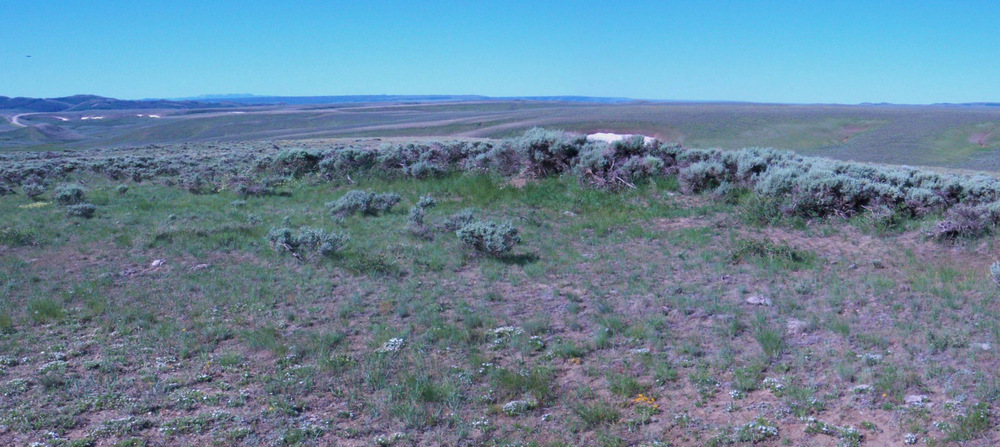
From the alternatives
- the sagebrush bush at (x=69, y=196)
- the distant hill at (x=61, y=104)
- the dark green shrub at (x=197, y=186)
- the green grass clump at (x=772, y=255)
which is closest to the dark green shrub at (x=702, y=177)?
the green grass clump at (x=772, y=255)

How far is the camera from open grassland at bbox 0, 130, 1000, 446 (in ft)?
12.7

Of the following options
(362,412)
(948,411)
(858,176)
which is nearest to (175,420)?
(362,412)

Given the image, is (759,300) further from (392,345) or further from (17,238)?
(17,238)

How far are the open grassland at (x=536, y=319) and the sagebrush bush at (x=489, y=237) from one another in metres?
0.20

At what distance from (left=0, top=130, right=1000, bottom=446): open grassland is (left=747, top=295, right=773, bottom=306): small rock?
0.12 feet

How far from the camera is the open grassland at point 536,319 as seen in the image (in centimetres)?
386

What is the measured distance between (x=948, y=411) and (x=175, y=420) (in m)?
4.78

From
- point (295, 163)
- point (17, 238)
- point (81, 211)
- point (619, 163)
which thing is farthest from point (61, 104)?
point (619, 163)

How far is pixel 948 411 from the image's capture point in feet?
12.1

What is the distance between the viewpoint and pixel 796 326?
5176mm

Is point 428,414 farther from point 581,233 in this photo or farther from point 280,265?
point 581,233

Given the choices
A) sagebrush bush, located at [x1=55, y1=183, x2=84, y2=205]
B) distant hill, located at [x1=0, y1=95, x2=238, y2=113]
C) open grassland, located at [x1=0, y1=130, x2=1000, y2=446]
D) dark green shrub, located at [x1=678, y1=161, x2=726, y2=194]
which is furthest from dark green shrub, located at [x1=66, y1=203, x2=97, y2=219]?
distant hill, located at [x1=0, y1=95, x2=238, y2=113]

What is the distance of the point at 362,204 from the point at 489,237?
365 cm

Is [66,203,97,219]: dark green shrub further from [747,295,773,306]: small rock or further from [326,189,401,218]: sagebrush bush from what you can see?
[747,295,773,306]: small rock
